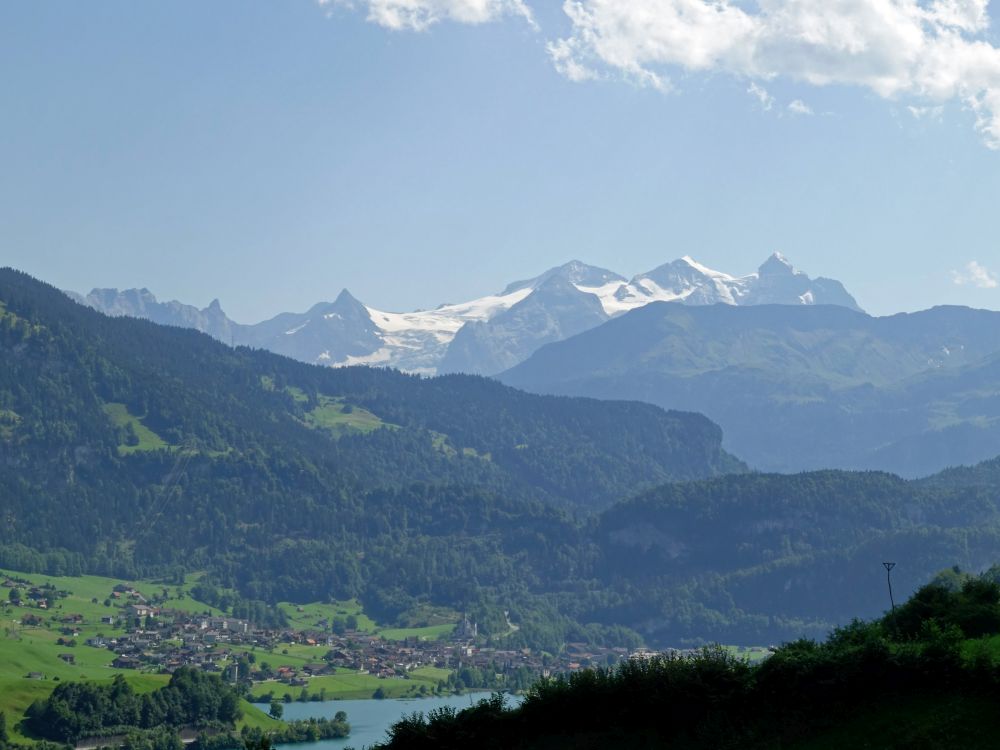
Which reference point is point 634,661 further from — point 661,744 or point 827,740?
point 827,740

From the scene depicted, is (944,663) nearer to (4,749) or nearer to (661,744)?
(661,744)

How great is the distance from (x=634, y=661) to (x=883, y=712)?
1633 centimetres

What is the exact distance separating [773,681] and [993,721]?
1321 centimetres

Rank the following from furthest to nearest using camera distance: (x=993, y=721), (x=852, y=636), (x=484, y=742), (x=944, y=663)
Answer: (x=852, y=636) < (x=484, y=742) < (x=944, y=663) < (x=993, y=721)

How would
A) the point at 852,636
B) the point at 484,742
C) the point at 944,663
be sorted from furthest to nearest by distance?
the point at 852,636
the point at 484,742
the point at 944,663

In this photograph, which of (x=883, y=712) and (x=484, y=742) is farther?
(x=484, y=742)

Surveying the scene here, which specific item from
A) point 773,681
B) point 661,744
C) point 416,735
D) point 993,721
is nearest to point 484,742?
point 416,735

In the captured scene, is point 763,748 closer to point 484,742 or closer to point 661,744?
point 661,744

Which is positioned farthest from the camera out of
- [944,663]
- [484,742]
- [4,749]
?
[4,749]

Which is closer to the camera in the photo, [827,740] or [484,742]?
[827,740]

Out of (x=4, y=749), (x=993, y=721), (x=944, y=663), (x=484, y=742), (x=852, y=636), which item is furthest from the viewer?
(x=4, y=749)

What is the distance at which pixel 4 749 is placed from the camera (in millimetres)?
192625

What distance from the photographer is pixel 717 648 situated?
97.4 metres

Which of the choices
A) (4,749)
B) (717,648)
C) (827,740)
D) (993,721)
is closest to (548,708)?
(717,648)
